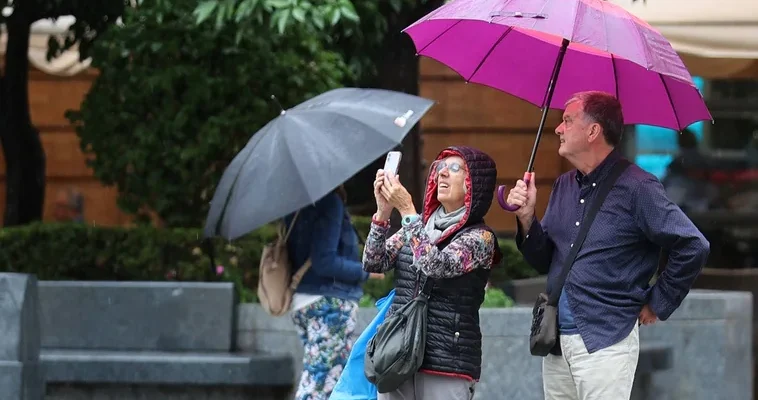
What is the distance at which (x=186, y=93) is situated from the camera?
29.5ft

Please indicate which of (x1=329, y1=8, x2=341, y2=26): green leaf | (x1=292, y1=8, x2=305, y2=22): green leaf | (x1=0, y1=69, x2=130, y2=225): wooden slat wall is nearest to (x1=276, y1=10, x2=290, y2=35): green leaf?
(x1=292, y1=8, x2=305, y2=22): green leaf

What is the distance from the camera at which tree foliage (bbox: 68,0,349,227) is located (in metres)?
8.88

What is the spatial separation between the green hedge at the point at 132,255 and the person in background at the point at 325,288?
7.50ft

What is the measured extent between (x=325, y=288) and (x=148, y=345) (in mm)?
2214

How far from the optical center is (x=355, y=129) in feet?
20.9

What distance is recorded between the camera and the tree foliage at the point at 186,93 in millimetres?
8875

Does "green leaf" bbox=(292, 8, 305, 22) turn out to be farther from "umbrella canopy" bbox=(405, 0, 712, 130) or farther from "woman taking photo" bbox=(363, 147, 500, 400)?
"woman taking photo" bbox=(363, 147, 500, 400)

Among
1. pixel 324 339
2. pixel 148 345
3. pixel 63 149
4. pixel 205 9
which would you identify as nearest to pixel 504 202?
pixel 324 339

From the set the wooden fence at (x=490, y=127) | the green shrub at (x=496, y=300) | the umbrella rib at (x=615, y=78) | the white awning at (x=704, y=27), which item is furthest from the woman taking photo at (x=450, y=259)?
the wooden fence at (x=490, y=127)

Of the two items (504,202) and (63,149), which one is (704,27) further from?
(63,149)

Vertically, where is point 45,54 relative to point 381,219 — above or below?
below

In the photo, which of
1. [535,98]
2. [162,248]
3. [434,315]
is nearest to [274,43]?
[162,248]

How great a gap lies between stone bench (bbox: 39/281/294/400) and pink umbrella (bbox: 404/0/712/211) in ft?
10.3

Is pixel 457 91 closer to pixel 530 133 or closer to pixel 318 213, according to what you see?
pixel 530 133
